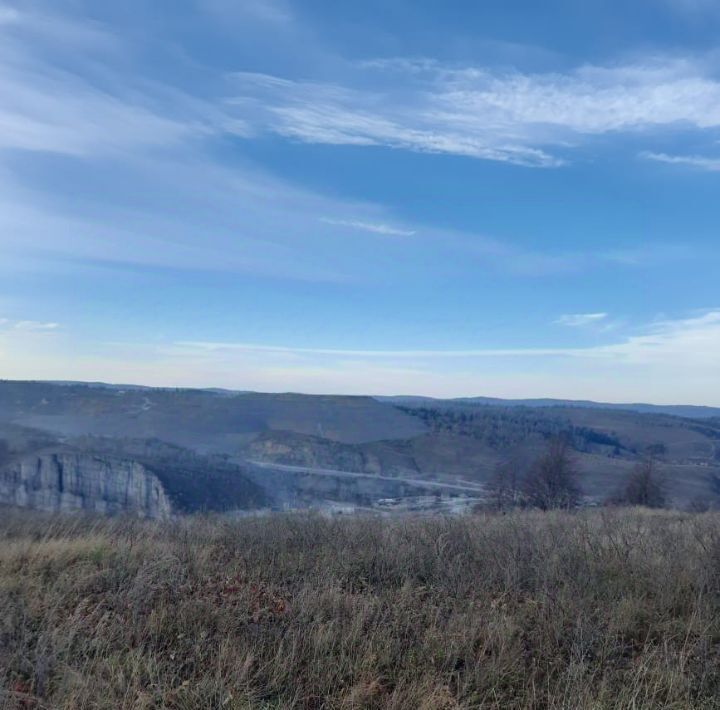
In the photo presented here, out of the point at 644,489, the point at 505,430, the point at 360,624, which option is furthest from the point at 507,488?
the point at 360,624

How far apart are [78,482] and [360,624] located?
79.1 ft

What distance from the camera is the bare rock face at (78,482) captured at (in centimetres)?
2314

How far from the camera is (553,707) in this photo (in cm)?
327

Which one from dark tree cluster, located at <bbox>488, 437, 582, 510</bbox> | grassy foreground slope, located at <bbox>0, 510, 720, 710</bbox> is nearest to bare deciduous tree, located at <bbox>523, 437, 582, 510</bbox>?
dark tree cluster, located at <bbox>488, 437, 582, 510</bbox>

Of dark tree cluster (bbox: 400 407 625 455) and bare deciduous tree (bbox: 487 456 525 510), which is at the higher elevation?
dark tree cluster (bbox: 400 407 625 455)

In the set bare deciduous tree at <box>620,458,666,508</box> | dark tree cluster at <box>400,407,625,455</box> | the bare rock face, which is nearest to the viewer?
the bare rock face

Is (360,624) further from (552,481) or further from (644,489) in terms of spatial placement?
(644,489)

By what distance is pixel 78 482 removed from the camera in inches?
1000

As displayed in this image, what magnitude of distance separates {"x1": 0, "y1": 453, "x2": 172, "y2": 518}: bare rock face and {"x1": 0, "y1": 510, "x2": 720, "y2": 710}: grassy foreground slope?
17755 mm

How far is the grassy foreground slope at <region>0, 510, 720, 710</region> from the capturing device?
341 centimetres

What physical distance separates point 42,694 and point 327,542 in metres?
3.11

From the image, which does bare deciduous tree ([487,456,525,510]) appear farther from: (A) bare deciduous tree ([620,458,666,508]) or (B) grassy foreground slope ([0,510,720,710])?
(B) grassy foreground slope ([0,510,720,710])

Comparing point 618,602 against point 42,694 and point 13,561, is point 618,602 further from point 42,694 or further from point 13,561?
point 13,561

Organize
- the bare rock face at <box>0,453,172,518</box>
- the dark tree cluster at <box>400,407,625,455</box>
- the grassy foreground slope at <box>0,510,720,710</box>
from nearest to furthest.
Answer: the grassy foreground slope at <box>0,510,720,710</box> < the bare rock face at <box>0,453,172,518</box> < the dark tree cluster at <box>400,407,625,455</box>
